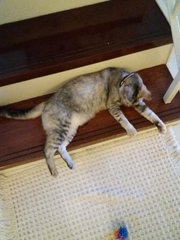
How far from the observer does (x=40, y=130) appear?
131cm

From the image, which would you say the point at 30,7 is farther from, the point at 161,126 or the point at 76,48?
the point at 161,126

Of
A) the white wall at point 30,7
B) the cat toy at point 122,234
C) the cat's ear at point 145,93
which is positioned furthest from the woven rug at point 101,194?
the white wall at point 30,7

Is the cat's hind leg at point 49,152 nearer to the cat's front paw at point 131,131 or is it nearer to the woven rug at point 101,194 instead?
the woven rug at point 101,194

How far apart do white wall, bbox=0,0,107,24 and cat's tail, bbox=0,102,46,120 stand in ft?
1.25

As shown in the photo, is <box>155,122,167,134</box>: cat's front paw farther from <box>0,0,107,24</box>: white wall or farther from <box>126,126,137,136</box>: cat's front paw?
<box>0,0,107,24</box>: white wall

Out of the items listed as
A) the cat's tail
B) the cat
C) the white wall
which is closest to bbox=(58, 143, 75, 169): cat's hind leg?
the cat

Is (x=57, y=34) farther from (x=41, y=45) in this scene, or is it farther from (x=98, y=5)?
(x=98, y=5)

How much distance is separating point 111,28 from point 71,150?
1.78ft

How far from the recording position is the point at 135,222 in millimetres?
1214

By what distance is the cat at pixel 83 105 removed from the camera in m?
1.26

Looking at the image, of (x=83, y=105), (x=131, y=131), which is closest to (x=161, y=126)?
(x=131, y=131)

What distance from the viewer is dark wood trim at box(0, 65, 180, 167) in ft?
4.16

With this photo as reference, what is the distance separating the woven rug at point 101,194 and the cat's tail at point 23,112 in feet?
0.69

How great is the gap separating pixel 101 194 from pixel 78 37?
657 mm
